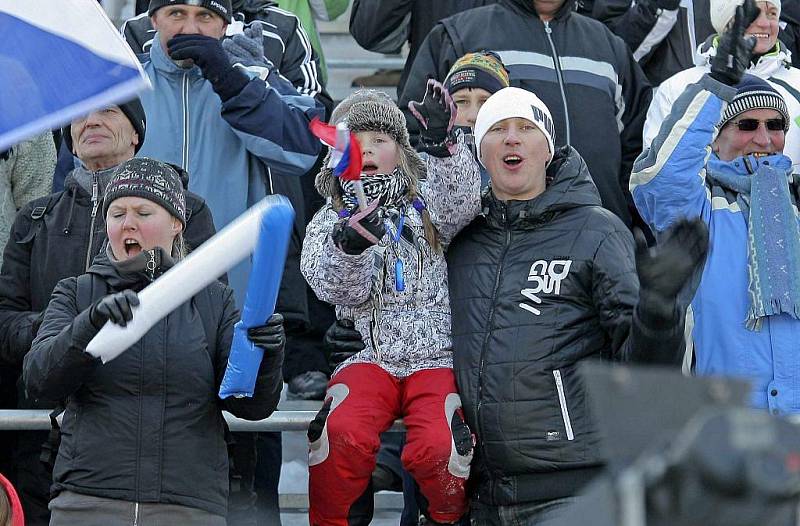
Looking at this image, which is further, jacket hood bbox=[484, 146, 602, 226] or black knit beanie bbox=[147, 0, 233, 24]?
black knit beanie bbox=[147, 0, 233, 24]

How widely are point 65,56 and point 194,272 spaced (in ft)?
2.23

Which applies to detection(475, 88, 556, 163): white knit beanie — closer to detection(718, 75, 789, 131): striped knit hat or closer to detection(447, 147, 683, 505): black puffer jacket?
detection(447, 147, 683, 505): black puffer jacket

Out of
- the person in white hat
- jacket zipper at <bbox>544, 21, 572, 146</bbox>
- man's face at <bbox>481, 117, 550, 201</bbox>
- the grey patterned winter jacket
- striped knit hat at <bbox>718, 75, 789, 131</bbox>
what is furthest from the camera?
the person in white hat

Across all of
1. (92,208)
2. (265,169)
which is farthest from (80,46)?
(265,169)

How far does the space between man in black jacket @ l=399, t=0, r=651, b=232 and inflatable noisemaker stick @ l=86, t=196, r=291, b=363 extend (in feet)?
7.47

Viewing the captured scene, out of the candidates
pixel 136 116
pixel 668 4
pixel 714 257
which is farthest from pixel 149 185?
pixel 668 4

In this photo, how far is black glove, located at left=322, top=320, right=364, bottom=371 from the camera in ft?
16.6

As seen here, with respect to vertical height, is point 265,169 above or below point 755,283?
below

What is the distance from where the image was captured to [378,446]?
4859 mm

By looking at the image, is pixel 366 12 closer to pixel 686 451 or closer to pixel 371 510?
pixel 371 510

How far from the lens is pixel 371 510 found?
16.2ft

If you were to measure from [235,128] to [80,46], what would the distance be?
1.87 m

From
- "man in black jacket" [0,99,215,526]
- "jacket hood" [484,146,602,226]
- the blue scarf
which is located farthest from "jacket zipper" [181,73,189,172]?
the blue scarf

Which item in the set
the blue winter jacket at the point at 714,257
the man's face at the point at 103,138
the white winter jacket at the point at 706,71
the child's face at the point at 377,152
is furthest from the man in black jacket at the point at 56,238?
the white winter jacket at the point at 706,71
